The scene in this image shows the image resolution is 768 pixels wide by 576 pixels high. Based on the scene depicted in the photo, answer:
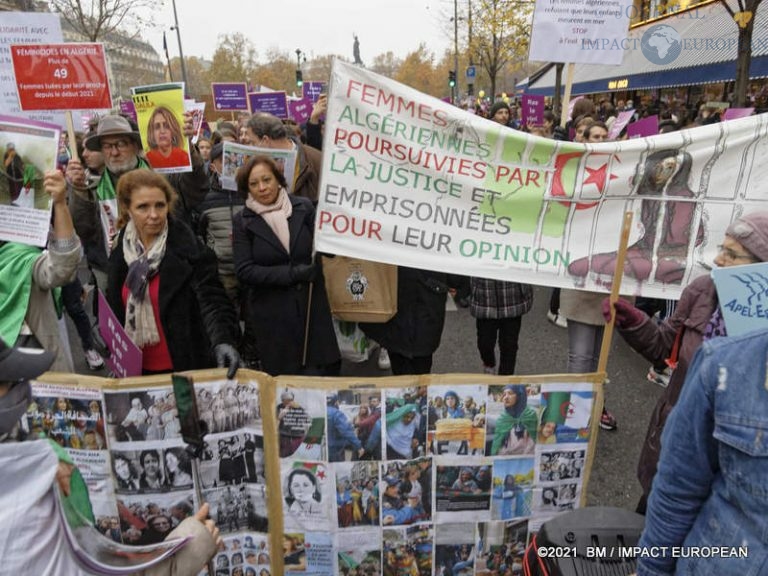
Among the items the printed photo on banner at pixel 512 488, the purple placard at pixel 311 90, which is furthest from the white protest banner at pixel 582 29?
the purple placard at pixel 311 90

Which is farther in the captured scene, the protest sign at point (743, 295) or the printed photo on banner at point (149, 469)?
the printed photo on banner at point (149, 469)

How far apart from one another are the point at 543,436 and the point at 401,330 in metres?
1.15

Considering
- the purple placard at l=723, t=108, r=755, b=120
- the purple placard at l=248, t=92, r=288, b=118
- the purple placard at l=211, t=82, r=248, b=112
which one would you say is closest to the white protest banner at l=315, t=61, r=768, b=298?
the purple placard at l=723, t=108, r=755, b=120

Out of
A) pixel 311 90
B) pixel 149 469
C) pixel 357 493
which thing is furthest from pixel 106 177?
pixel 311 90

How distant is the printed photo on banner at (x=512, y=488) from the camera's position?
219 centimetres

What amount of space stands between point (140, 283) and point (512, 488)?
185 cm

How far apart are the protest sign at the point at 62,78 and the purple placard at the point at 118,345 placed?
1.51 m

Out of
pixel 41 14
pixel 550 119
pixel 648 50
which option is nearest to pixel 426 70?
pixel 648 50

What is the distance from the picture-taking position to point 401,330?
3127 mm

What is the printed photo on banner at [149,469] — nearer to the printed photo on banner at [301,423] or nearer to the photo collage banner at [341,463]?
the photo collage banner at [341,463]

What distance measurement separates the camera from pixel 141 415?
2.06m

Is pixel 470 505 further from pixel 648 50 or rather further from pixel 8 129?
→ pixel 648 50

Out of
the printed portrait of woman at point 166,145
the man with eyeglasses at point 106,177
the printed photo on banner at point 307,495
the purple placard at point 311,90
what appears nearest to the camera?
the printed photo on banner at point 307,495

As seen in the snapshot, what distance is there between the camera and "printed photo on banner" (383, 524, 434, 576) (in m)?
2.20
